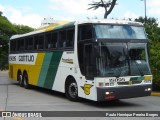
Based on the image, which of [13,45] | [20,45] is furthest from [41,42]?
[13,45]

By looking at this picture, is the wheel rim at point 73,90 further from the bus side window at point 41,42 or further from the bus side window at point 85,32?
the bus side window at point 41,42

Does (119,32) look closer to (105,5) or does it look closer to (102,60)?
(102,60)

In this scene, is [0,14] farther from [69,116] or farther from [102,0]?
[69,116]

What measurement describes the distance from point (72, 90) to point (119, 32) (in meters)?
3.10

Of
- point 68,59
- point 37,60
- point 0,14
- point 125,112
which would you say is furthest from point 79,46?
point 0,14

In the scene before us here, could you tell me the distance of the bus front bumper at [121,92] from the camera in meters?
12.4

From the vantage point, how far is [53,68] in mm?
16438

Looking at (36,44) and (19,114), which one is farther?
(36,44)

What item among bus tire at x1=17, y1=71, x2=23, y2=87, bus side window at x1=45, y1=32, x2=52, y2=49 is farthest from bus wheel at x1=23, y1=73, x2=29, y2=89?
bus side window at x1=45, y1=32, x2=52, y2=49

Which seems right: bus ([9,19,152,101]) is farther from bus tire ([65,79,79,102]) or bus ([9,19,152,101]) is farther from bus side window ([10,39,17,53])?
bus side window ([10,39,17,53])

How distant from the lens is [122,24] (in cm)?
1357

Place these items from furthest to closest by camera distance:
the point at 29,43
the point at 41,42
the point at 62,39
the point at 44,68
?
the point at 29,43, the point at 41,42, the point at 44,68, the point at 62,39

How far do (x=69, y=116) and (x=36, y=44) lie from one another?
843 cm

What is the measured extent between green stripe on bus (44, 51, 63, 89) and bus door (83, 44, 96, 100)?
2.41 metres
